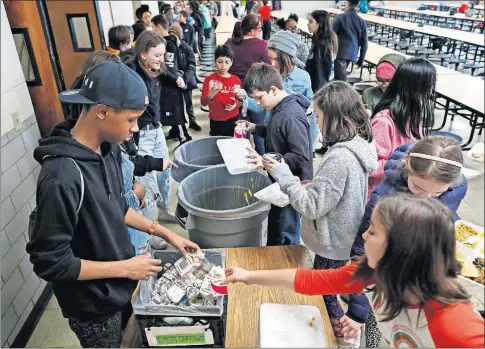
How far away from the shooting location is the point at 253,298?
59.1 inches

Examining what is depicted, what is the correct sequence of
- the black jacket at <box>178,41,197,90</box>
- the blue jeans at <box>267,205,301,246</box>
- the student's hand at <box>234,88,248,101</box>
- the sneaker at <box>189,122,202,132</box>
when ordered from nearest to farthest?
the blue jeans at <box>267,205,301,246</box> < the student's hand at <box>234,88,248,101</box> < the black jacket at <box>178,41,197,90</box> < the sneaker at <box>189,122,202,132</box>

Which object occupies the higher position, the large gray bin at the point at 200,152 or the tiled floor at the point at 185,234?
the large gray bin at the point at 200,152

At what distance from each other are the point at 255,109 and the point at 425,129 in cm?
156

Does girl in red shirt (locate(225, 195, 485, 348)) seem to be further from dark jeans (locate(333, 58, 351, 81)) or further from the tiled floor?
dark jeans (locate(333, 58, 351, 81))

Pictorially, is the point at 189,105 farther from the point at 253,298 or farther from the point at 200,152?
the point at 253,298

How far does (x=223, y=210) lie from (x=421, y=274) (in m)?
1.36

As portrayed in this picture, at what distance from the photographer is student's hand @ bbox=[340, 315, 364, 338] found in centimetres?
163

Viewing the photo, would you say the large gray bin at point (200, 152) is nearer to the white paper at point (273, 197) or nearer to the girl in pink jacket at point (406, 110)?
the white paper at point (273, 197)

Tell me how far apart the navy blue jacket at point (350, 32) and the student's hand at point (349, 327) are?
4817 mm

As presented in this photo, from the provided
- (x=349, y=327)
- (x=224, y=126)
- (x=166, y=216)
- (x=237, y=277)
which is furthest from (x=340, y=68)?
(x=237, y=277)

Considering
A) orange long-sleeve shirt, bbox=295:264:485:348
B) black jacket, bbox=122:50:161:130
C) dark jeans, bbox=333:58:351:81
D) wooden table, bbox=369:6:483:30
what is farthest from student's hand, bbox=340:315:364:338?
wooden table, bbox=369:6:483:30

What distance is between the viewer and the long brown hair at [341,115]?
1.58 meters

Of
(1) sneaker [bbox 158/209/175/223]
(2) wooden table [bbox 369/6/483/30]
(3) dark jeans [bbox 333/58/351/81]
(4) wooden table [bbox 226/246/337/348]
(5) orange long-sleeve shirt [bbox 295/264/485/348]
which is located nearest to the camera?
(5) orange long-sleeve shirt [bbox 295/264/485/348]

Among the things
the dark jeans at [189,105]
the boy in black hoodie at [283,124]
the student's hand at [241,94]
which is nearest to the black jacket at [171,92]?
the dark jeans at [189,105]
